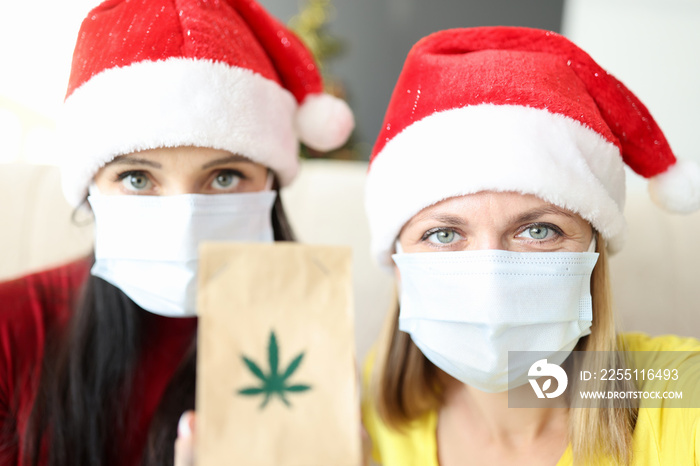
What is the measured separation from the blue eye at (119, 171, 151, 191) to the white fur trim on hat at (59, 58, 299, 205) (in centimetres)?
5

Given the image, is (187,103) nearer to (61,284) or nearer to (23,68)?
(61,284)

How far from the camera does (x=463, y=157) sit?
2.99ft

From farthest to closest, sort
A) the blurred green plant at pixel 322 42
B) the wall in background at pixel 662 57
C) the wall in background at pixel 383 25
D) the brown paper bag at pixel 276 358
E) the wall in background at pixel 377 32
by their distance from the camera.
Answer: the wall in background at pixel 377 32 → the wall in background at pixel 383 25 → the blurred green plant at pixel 322 42 → the wall in background at pixel 662 57 → the brown paper bag at pixel 276 358

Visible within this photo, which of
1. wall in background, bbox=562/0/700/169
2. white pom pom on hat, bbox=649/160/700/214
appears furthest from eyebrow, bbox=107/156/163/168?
wall in background, bbox=562/0/700/169

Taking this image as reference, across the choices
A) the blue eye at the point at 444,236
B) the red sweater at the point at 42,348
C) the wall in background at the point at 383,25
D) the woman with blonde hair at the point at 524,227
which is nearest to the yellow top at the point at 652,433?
the woman with blonde hair at the point at 524,227

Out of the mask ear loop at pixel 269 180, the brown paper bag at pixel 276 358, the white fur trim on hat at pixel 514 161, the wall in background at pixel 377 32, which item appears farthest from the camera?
the wall in background at pixel 377 32

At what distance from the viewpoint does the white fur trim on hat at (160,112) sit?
98cm

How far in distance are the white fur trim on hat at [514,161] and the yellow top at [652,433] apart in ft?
0.90

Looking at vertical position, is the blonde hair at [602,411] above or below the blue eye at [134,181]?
below

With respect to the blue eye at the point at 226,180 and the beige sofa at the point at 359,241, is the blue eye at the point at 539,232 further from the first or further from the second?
the beige sofa at the point at 359,241

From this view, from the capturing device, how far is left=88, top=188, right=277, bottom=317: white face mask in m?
0.99

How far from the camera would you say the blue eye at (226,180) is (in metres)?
1.08

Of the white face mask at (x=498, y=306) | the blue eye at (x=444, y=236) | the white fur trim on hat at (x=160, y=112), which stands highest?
the white fur trim on hat at (x=160, y=112)

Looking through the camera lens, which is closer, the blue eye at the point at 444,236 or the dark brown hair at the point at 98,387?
the blue eye at the point at 444,236
